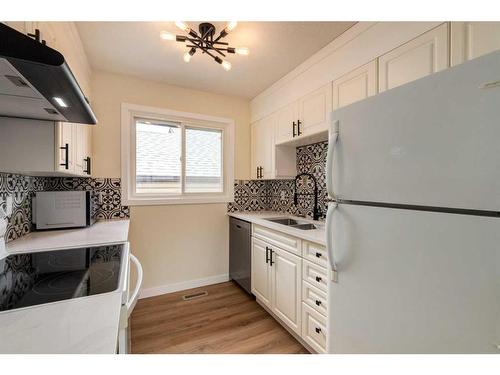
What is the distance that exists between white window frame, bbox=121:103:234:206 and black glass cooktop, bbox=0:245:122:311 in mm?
1185

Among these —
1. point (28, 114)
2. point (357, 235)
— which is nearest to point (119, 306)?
point (357, 235)

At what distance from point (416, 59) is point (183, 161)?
2.35m

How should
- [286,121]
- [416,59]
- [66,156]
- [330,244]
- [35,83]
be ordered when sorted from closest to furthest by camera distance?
[35,83]
[330,244]
[416,59]
[66,156]
[286,121]

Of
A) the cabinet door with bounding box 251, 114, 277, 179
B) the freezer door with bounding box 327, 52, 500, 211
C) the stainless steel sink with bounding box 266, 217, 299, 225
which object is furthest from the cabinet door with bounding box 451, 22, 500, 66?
the stainless steel sink with bounding box 266, 217, 299, 225

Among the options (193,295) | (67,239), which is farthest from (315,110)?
(193,295)

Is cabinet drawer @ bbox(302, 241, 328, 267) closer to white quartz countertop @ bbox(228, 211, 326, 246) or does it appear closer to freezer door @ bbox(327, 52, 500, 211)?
white quartz countertop @ bbox(228, 211, 326, 246)

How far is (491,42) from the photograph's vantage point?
0.97 m

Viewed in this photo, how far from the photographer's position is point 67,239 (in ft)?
4.91

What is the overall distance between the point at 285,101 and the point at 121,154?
6.21 ft

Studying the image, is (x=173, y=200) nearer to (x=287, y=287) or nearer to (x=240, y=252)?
(x=240, y=252)

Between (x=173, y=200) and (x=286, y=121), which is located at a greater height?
(x=286, y=121)

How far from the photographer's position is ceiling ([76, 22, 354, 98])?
1.64m

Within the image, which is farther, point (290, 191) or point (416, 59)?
point (290, 191)
